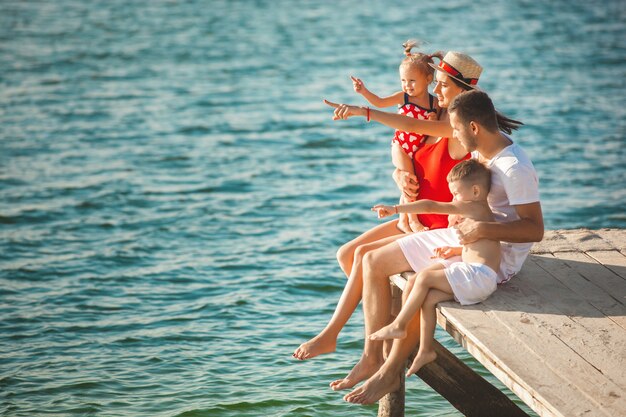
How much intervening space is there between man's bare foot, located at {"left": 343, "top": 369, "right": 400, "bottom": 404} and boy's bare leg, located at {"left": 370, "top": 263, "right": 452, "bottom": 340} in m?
0.21

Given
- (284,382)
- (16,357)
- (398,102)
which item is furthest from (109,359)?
(398,102)

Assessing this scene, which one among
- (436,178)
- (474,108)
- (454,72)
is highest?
(454,72)

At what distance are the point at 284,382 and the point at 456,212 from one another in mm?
2366

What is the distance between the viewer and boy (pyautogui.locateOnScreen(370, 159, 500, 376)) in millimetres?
4098

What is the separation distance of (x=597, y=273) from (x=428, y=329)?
3.42ft

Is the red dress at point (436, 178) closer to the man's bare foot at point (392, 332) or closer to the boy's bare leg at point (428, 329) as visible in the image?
the boy's bare leg at point (428, 329)

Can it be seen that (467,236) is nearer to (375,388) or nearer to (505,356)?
(505,356)

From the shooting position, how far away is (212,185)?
11.2 m

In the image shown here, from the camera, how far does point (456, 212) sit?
4.31 m

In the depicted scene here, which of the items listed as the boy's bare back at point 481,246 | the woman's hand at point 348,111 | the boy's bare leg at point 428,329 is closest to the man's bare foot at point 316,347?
the boy's bare leg at point 428,329

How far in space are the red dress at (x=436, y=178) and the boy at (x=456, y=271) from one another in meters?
0.46

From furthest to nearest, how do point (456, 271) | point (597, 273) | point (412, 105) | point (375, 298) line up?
point (412, 105), point (597, 273), point (375, 298), point (456, 271)

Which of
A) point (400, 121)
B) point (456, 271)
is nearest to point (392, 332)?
point (456, 271)

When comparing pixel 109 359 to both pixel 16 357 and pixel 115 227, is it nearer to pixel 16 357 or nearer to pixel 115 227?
pixel 16 357
